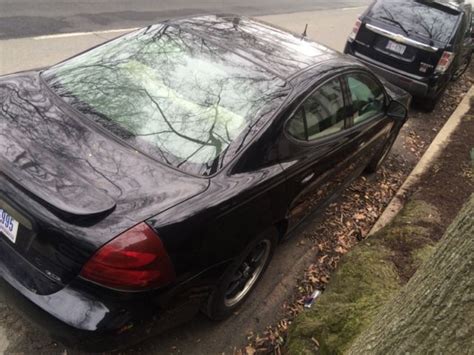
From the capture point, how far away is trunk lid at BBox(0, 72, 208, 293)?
217 centimetres

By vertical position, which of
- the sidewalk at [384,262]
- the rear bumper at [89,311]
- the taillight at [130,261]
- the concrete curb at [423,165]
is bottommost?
the concrete curb at [423,165]

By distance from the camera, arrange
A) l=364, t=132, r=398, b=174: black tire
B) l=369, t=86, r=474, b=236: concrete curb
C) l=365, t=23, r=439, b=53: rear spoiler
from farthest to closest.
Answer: l=365, t=23, r=439, b=53: rear spoiler < l=364, t=132, r=398, b=174: black tire < l=369, t=86, r=474, b=236: concrete curb

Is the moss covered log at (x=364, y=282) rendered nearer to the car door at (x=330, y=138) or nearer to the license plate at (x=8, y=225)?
the car door at (x=330, y=138)

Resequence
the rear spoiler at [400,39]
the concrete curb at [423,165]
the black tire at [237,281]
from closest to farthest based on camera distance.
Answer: the black tire at [237,281] → the concrete curb at [423,165] → the rear spoiler at [400,39]

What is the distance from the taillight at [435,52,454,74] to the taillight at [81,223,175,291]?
679 centimetres

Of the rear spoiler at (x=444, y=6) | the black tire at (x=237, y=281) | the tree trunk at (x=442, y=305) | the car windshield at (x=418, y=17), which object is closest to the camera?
the tree trunk at (x=442, y=305)

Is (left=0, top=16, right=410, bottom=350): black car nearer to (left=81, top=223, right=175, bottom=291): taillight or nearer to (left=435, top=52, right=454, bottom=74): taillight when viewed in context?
(left=81, top=223, right=175, bottom=291): taillight

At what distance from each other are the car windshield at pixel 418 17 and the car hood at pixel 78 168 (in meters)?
6.51

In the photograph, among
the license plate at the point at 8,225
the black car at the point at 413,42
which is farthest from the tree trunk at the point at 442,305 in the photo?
the black car at the point at 413,42

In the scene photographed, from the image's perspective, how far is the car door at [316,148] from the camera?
312cm

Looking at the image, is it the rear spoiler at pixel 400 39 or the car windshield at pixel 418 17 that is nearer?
the rear spoiler at pixel 400 39

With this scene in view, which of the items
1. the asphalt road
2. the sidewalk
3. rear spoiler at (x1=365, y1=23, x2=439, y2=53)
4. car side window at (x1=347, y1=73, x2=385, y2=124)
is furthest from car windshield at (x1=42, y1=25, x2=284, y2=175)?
rear spoiler at (x1=365, y1=23, x2=439, y2=53)

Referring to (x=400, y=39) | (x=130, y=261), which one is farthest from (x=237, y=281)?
(x=400, y=39)

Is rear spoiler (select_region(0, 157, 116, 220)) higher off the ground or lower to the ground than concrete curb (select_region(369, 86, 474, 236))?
higher
